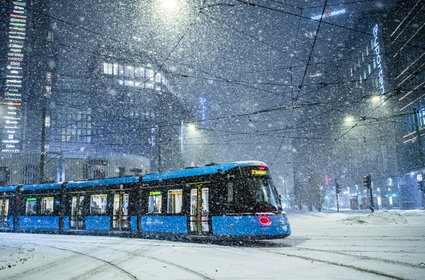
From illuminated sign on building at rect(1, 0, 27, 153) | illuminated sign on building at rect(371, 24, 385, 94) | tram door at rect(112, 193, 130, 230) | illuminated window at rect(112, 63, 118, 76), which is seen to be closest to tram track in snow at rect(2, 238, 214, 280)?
tram door at rect(112, 193, 130, 230)

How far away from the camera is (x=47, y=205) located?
17.2 metres

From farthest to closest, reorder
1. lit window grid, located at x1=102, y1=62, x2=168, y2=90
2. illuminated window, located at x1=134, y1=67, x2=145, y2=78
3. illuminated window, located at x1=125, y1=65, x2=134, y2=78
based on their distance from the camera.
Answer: illuminated window, located at x1=134, y1=67, x2=145, y2=78 → illuminated window, located at x1=125, y1=65, x2=134, y2=78 → lit window grid, located at x1=102, y1=62, x2=168, y2=90

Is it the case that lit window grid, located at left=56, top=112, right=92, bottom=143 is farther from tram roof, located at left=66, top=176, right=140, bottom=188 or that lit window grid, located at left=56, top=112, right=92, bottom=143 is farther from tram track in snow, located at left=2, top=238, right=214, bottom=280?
tram track in snow, located at left=2, top=238, right=214, bottom=280

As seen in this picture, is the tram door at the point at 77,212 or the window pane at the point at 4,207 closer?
the tram door at the point at 77,212

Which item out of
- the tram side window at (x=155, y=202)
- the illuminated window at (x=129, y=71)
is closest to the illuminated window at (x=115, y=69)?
the illuminated window at (x=129, y=71)

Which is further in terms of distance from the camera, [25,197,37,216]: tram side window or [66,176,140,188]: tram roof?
[25,197,37,216]: tram side window

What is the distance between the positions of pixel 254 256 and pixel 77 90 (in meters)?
91.9

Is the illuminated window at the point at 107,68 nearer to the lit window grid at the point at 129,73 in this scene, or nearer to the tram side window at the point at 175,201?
the lit window grid at the point at 129,73

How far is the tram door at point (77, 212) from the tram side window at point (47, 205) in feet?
5.39

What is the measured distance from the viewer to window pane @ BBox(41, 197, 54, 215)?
1705 cm

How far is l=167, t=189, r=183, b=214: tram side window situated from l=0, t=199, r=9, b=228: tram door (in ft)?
40.9

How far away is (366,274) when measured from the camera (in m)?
5.22

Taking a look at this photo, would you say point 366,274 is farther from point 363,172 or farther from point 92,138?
point 92,138

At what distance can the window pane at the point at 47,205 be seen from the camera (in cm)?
1705
